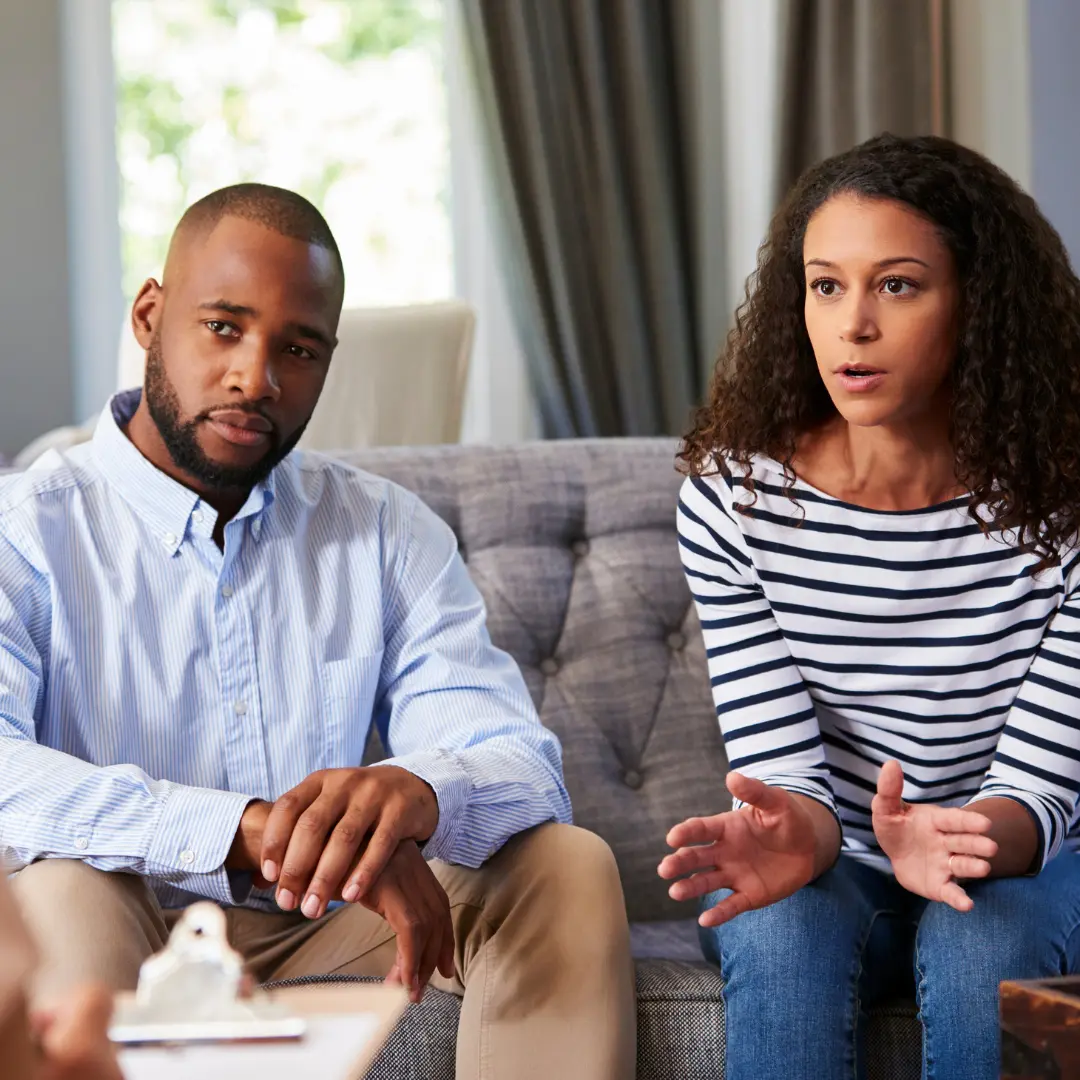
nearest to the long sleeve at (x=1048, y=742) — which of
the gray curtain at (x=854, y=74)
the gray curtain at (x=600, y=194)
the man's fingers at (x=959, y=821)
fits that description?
the man's fingers at (x=959, y=821)

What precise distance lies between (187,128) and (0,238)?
535 millimetres

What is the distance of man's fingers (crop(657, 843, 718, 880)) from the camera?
1113 millimetres

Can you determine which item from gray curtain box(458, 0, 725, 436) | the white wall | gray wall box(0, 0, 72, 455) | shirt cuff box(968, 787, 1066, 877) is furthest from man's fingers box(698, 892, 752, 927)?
gray wall box(0, 0, 72, 455)

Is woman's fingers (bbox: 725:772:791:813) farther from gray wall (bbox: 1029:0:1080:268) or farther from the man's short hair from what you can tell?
gray wall (bbox: 1029:0:1080:268)

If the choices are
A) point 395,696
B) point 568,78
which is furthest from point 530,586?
point 568,78

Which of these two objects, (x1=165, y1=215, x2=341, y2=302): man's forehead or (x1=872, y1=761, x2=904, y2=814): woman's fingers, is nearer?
(x1=872, y1=761, x2=904, y2=814): woman's fingers

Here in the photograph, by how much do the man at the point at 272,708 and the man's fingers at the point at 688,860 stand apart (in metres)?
0.09

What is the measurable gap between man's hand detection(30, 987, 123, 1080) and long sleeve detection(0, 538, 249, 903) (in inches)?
27.8

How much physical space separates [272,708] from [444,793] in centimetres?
28

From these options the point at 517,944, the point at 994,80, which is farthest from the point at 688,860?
the point at 994,80

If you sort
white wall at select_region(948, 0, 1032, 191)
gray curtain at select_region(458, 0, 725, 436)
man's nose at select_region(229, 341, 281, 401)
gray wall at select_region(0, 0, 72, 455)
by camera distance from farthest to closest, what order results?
gray wall at select_region(0, 0, 72, 455), gray curtain at select_region(458, 0, 725, 436), white wall at select_region(948, 0, 1032, 191), man's nose at select_region(229, 341, 281, 401)

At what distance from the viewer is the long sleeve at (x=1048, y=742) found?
1.27 meters

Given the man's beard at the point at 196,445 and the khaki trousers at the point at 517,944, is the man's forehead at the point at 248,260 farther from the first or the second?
the khaki trousers at the point at 517,944

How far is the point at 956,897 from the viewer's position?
3.78 ft
